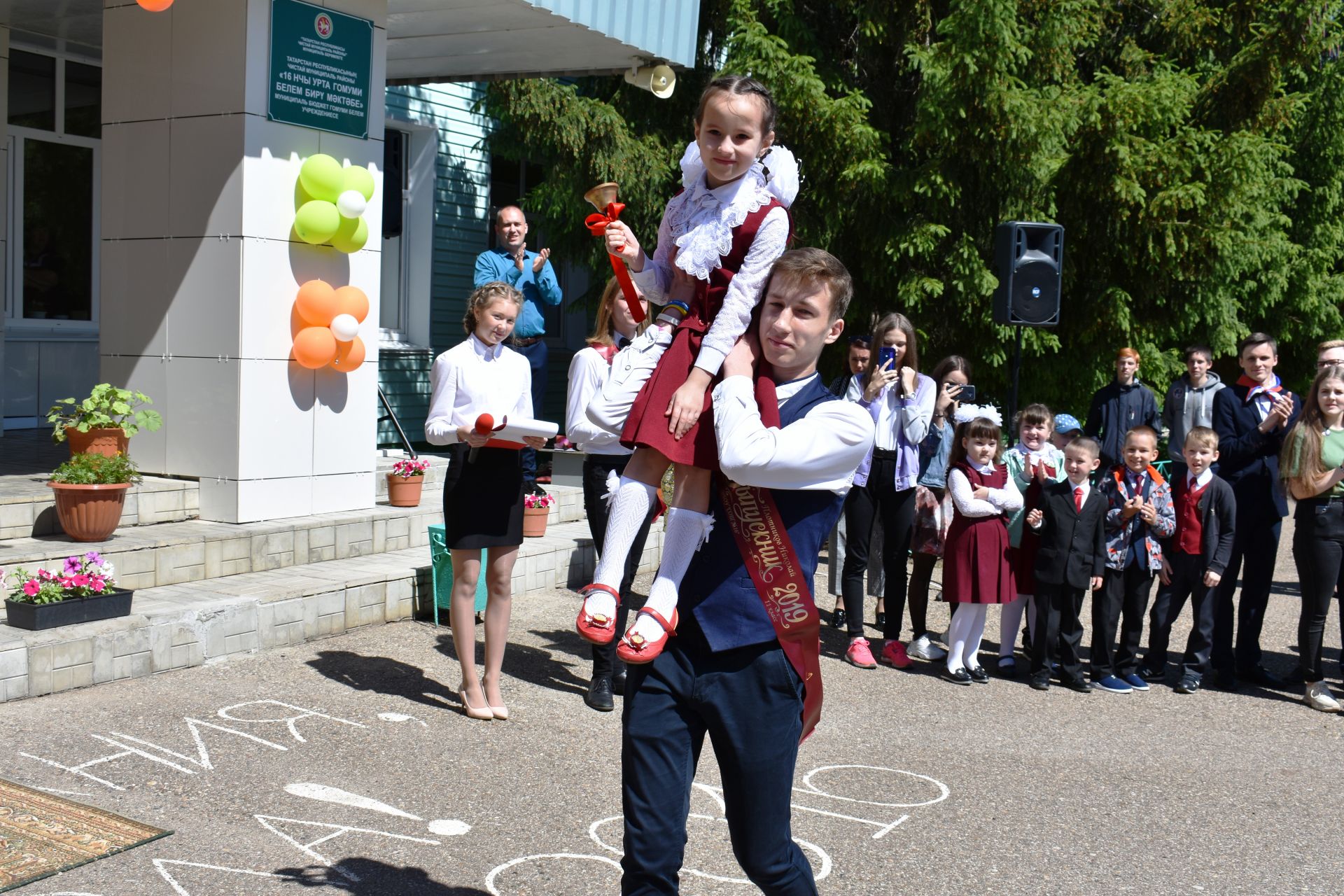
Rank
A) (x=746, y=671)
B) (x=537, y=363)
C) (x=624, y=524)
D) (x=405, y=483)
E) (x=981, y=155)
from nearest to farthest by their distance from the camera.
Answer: (x=746, y=671) → (x=624, y=524) → (x=405, y=483) → (x=537, y=363) → (x=981, y=155)

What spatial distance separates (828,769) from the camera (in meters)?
5.42

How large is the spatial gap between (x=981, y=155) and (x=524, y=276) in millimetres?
4428

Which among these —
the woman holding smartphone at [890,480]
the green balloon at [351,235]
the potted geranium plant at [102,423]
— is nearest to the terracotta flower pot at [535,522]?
the green balloon at [351,235]

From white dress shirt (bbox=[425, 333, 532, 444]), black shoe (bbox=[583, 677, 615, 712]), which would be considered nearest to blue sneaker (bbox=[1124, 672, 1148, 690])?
Result: black shoe (bbox=[583, 677, 615, 712])

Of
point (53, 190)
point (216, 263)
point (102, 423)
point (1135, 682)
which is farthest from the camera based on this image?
point (53, 190)

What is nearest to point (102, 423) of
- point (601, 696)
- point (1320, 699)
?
point (601, 696)

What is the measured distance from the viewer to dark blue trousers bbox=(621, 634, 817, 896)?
2908 mm

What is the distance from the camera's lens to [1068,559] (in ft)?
22.9

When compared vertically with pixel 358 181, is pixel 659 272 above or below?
below

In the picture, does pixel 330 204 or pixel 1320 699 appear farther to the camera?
pixel 330 204

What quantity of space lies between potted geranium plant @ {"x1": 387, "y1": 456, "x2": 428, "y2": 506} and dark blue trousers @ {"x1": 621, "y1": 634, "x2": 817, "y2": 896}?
244 inches

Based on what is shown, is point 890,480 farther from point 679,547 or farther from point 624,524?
point 679,547

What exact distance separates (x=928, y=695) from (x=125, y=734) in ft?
12.9

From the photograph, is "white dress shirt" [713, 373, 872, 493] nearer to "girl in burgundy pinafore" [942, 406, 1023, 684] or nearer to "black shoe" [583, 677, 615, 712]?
"black shoe" [583, 677, 615, 712]
